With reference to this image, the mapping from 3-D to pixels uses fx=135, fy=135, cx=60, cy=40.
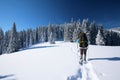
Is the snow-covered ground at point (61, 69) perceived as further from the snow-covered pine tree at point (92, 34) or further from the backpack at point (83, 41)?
the snow-covered pine tree at point (92, 34)

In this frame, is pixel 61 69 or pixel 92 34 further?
pixel 92 34

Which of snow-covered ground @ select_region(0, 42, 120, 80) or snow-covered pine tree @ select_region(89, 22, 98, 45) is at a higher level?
snow-covered pine tree @ select_region(89, 22, 98, 45)

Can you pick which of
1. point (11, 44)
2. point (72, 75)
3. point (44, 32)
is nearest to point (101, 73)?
point (72, 75)

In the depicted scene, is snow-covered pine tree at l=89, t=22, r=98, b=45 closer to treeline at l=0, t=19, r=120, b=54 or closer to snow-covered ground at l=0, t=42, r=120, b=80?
treeline at l=0, t=19, r=120, b=54

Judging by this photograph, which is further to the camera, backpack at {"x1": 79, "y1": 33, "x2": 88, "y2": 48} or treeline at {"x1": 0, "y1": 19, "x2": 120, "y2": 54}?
treeline at {"x1": 0, "y1": 19, "x2": 120, "y2": 54}

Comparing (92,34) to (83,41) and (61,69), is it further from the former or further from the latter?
(61,69)

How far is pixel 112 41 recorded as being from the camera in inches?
→ 3844

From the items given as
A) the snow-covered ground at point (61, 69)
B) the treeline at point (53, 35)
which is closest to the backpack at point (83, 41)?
the snow-covered ground at point (61, 69)

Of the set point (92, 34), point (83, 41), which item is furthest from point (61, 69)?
point (92, 34)

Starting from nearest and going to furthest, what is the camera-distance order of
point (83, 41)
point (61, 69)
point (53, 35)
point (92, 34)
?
point (61, 69), point (83, 41), point (92, 34), point (53, 35)

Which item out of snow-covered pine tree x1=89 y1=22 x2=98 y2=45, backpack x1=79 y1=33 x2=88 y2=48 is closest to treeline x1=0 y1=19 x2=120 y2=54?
snow-covered pine tree x1=89 y1=22 x2=98 y2=45

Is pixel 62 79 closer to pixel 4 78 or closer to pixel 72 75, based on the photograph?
pixel 72 75

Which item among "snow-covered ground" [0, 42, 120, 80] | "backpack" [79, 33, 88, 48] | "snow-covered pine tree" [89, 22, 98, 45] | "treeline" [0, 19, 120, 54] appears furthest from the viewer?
"treeline" [0, 19, 120, 54]

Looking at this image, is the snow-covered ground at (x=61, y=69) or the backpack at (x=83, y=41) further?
the backpack at (x=83, y=41)
